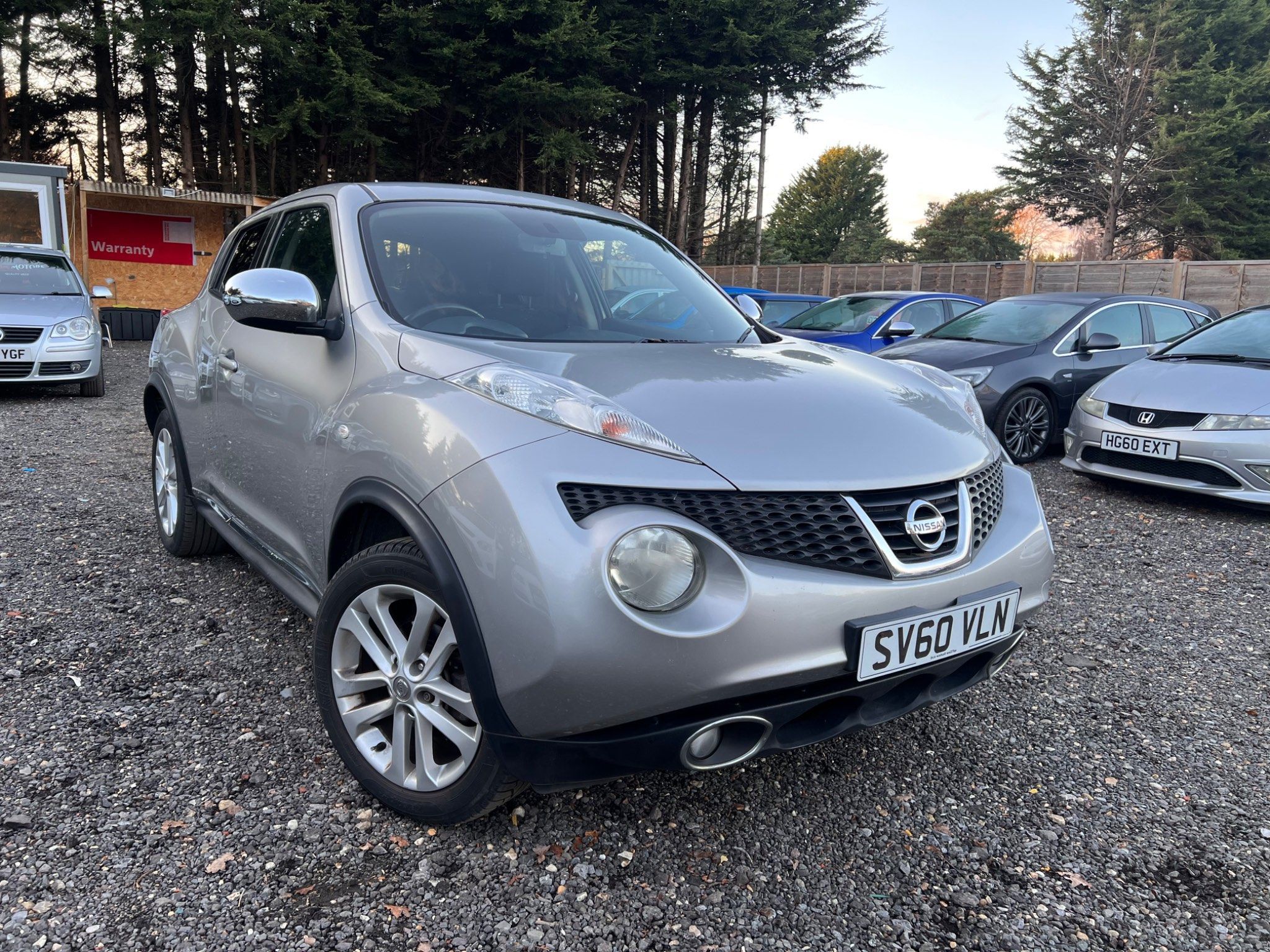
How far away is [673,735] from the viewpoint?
1.80m

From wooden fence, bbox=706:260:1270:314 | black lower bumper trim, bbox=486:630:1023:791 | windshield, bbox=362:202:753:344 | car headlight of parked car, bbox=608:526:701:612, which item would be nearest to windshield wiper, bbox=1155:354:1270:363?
windshield, bbox=362:202:753:344

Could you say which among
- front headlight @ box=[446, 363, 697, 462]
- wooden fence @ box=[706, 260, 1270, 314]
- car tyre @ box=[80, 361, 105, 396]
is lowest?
car tyre @ box=[80, 361, 105, 396]

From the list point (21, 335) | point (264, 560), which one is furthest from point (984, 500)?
point (21, 335)

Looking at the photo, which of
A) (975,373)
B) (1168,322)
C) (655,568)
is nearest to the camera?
(655,568)

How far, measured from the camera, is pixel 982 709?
2953 millimetres

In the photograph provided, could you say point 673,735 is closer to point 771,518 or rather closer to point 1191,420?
point 771,518

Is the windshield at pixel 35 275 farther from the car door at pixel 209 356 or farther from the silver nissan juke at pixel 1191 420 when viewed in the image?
the silver nissan juke at pixel 1191 420

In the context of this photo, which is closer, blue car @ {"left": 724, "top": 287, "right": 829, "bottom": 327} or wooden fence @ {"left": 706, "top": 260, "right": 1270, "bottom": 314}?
blue car @ {"left": 724, "top": 287, "right": 829, "bottom": 327}

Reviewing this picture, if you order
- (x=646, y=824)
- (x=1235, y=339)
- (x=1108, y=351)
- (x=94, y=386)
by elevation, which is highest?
(x=1235, y=339)

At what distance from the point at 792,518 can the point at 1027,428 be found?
20.6 feet

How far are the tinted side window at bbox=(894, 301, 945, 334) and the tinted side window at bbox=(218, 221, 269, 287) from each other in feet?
25.7

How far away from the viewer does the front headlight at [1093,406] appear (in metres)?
6.10

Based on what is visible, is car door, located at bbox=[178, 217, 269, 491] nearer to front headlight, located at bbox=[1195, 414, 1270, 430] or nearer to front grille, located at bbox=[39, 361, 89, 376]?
front headlight, located at bbox=[1195, 414, 1270, 430]

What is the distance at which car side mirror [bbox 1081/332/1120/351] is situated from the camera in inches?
292
